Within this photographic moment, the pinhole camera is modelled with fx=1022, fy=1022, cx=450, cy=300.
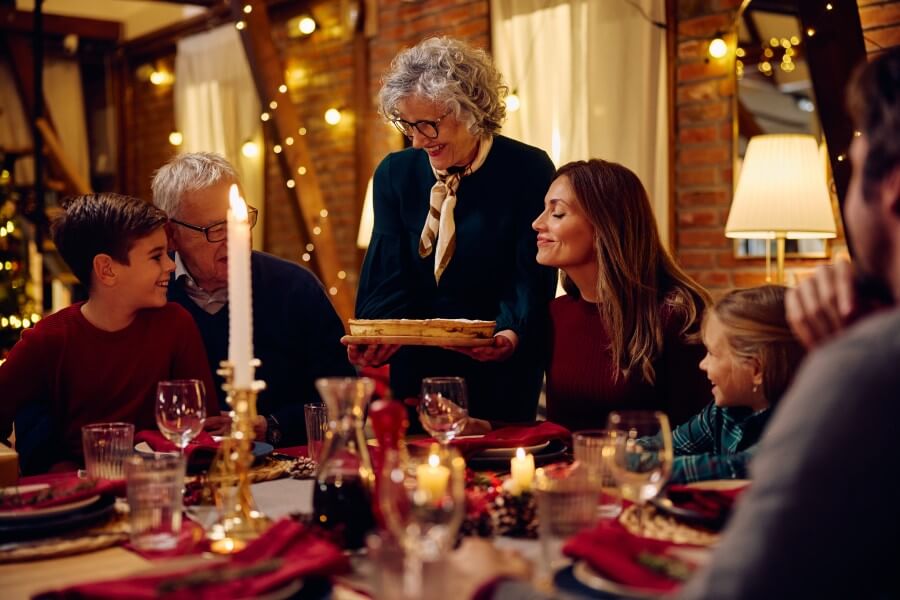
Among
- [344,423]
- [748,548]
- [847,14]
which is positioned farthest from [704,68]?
[748,548]

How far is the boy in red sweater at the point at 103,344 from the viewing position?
85.4 inches

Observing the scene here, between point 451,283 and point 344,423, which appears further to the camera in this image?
point 451,283

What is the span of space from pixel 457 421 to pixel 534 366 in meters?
0.92

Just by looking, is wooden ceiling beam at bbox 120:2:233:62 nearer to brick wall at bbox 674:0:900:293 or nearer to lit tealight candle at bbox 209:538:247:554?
brick wall at bbox 674:0:900:293

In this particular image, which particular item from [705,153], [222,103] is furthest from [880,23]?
[222,103]

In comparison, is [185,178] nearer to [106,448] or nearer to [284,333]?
[284,333]

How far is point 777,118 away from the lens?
7121mm

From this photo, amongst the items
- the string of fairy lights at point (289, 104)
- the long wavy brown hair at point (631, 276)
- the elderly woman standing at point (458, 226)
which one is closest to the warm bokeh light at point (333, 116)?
the string of fairy lights at point (289, 104)

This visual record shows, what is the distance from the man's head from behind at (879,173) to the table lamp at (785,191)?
9.50ft

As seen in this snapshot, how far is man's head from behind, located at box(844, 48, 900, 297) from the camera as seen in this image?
990 millimetres

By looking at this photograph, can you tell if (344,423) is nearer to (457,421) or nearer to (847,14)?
(457,421)

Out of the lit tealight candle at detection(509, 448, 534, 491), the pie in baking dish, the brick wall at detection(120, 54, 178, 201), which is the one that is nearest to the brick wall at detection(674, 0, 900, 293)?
the pie in baking dish

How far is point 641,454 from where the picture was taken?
52.8 inches

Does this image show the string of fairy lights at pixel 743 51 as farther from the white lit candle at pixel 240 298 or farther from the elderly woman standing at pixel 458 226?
the white lit candle at pixel 240 298
